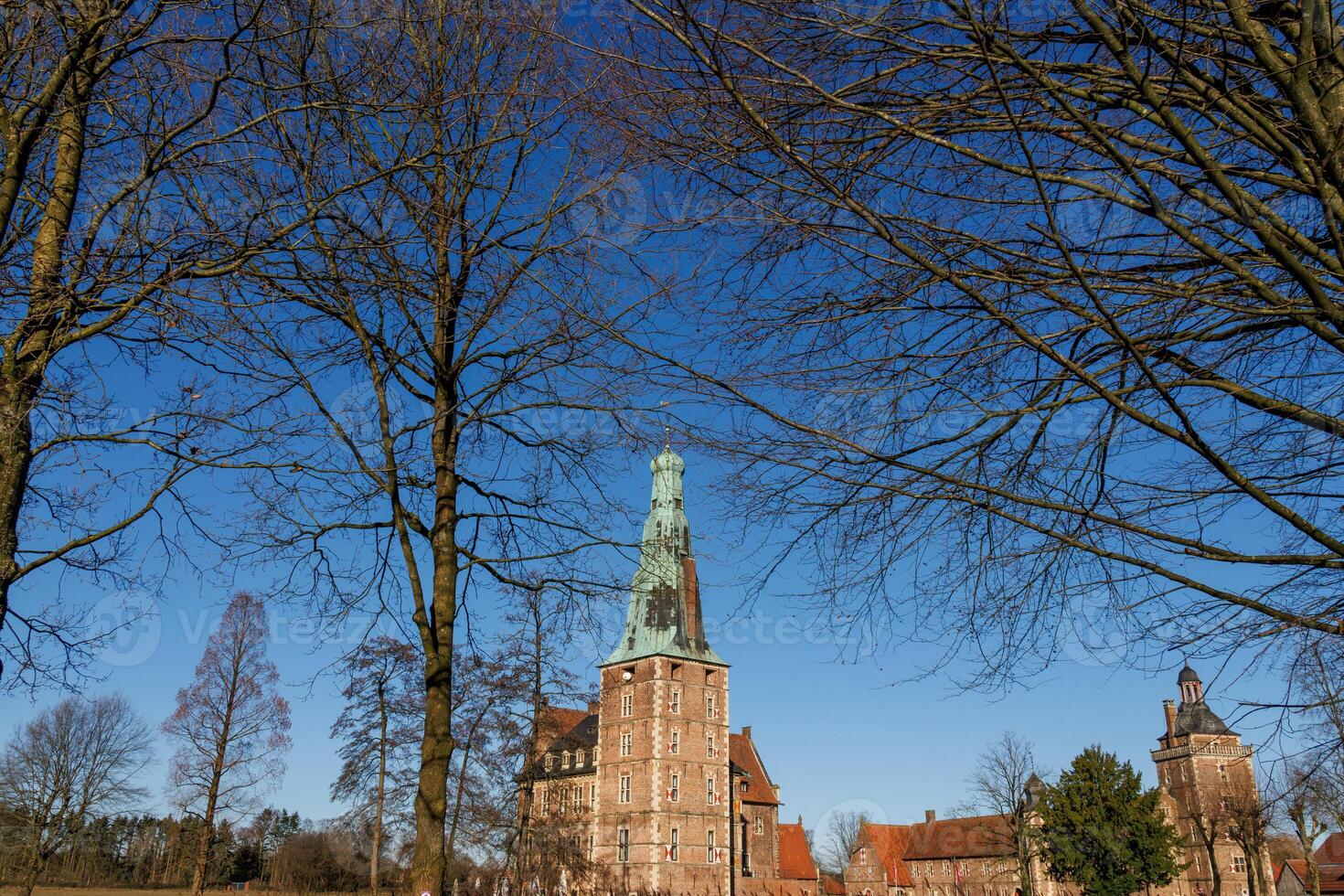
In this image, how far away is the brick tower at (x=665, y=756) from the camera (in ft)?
163

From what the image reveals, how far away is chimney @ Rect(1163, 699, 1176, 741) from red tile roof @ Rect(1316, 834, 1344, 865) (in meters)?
11.7

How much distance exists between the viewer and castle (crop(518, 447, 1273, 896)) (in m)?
49.4

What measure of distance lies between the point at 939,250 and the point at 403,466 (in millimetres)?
4844

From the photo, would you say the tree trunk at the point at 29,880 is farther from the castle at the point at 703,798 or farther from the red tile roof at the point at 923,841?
the red tile roof at the point at 923,841

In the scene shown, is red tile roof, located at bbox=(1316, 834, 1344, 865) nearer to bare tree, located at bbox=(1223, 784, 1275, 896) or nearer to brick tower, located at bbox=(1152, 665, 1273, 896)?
brick tower, located at bbox=(1152, 665, 1273, 896)

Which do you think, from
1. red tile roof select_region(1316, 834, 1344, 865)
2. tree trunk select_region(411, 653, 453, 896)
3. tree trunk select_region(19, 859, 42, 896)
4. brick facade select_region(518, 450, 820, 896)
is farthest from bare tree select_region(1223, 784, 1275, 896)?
tree trunk select_region(19, 859, 42, 896)

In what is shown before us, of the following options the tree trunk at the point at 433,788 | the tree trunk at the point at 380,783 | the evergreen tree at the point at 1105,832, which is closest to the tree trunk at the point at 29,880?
the tree trunk at the point at 380,783

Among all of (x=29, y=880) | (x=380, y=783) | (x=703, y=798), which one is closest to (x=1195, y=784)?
(x=703, y=798)

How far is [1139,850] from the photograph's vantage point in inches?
1410

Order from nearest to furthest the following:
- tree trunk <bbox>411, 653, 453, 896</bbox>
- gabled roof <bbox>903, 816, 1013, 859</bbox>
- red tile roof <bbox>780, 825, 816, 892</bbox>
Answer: tree trunk <bbox>411, 653, 453, 896</bbox> → red tile roof <bbox>780, 825, 816, 892</bbox> → gabled roof <bbox>903, 816, 1013, 859</bbox>

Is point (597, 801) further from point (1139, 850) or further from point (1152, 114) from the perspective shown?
point (1152, 114)

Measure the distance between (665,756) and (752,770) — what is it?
14758 mm

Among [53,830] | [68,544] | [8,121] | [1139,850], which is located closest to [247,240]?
[8,121]

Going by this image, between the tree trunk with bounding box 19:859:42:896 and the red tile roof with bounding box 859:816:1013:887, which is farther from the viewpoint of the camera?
the red tile roof with bounding box 859:816:1013:887
